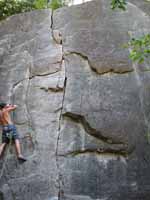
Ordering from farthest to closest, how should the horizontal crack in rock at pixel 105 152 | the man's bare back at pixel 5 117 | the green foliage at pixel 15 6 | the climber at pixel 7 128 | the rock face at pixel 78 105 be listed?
the green foliage at pixel 15 6 → the man's bare back at pixel 5 117 → the climber at pixel 7 128 → the horizontal crack in rock at pixel 105 152 → the rock face at pixel 78 105

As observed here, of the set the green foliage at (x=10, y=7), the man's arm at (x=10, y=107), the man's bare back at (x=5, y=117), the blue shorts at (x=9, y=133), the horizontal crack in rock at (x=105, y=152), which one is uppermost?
the green foliage at (x=10, y=7)

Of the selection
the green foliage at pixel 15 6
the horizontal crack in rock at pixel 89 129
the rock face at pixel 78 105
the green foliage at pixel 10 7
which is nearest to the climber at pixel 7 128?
the rock face at pixel 78 105

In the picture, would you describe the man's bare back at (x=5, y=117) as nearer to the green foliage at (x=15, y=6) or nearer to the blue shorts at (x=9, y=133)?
the blue shorts at (x=9, y=133)

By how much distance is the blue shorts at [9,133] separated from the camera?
7051mm

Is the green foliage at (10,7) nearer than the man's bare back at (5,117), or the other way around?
the man's bare back at (5,117)

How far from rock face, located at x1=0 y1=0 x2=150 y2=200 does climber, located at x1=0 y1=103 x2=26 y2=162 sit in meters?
0.14

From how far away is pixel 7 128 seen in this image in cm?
712

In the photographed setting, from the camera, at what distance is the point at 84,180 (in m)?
6.69

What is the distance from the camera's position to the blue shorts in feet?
23.1

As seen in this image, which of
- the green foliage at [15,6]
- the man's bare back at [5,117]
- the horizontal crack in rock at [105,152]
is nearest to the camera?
the horizontal crack in rock at [105,152]

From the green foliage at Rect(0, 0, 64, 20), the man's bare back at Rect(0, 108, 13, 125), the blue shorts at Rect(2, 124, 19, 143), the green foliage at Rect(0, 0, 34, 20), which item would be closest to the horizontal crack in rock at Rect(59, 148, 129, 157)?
the blue shorts at Rect(2, 124, 19, 143)

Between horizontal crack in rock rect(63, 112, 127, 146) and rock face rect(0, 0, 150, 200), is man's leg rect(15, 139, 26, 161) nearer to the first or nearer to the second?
rock face rect(0, 0, 150, 200)

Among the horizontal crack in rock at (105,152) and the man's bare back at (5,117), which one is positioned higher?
the man's bare back at (5,117)

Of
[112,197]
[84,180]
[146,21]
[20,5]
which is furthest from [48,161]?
[20,5]
